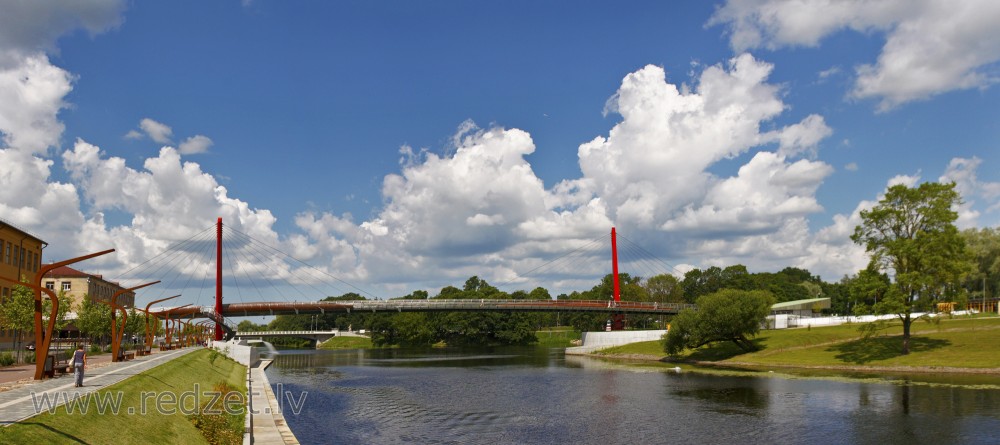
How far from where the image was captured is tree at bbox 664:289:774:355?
86688 mm

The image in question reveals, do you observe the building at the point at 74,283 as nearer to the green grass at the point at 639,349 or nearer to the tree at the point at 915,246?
the green grass at the point at 639,349

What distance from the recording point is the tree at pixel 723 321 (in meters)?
86.7

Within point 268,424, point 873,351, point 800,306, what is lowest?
point 873,351

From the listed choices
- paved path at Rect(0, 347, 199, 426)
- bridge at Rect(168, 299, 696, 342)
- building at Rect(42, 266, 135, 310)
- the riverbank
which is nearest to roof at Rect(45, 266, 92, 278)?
building at Rect(42, 266, 135, 310)

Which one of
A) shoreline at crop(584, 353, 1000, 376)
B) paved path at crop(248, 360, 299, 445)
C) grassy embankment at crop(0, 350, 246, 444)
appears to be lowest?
shoreline at crop(584, 353, 1000, 376)

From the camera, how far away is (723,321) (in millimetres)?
86938

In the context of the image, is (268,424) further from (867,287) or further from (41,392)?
(867,287)

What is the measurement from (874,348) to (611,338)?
52.1 metres

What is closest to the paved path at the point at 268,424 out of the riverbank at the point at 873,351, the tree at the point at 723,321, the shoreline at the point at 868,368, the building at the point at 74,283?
the shoreline at the point at 868,368

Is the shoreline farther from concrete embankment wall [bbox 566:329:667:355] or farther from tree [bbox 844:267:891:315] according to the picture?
concrete embankment wall [bbox 566:329:667:355]

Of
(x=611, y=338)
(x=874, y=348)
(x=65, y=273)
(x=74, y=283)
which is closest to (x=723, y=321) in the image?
(x=874, y=348)

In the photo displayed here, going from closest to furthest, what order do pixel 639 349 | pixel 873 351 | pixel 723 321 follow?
pixel 873 351 < pixel 723 321 < pixel 639 349

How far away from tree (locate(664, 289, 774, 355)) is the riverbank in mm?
2521

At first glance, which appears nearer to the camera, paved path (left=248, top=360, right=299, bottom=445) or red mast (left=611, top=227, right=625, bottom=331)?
paved path (left=248, top=360, right=299, bottom=445)
